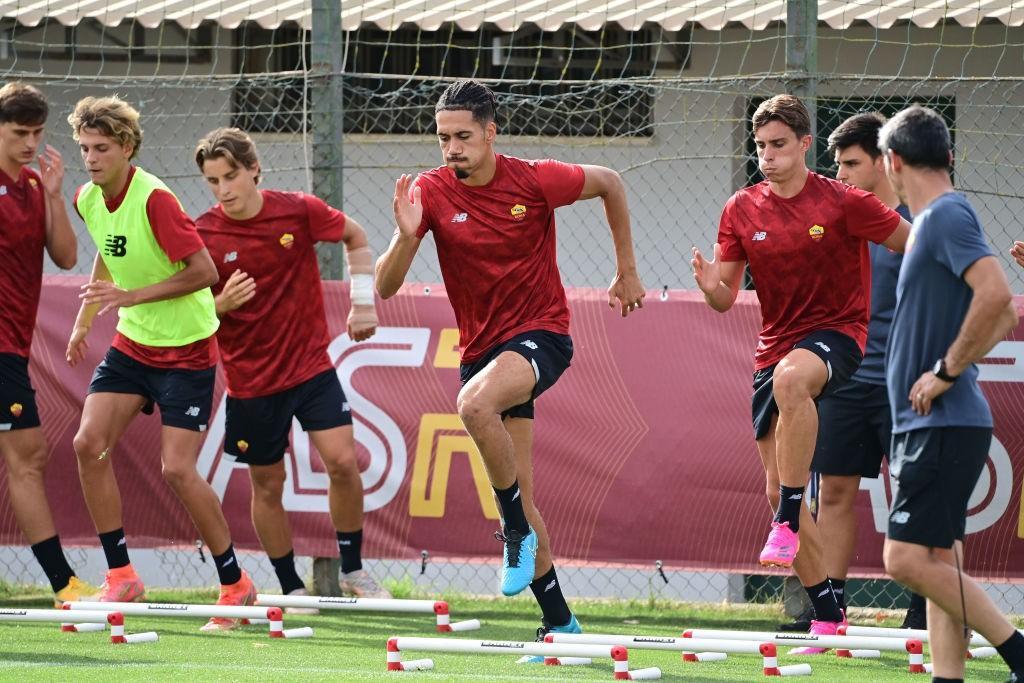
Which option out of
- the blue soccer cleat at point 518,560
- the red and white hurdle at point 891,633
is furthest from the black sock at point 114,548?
the red and white hurdle at point 891,633

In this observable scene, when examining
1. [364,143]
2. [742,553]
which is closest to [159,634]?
[742,553]

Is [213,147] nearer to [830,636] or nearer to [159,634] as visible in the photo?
[159,634]

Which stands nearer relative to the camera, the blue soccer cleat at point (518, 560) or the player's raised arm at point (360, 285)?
the blue soccer cleat at point (518, 560)

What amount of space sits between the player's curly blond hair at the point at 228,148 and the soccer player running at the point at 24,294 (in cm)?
76

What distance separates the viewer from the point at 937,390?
5.00 metres

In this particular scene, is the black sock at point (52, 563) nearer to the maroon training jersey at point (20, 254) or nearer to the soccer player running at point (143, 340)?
the soccer player running at point (143, 340)

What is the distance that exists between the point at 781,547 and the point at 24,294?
394 centimetres

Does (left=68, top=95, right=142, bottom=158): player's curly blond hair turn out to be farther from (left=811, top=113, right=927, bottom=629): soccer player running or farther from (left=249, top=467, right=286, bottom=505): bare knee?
(left=811, top=113, right=927, bottom=629): soccer player running

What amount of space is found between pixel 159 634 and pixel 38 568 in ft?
9.42

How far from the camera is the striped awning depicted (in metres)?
8.88

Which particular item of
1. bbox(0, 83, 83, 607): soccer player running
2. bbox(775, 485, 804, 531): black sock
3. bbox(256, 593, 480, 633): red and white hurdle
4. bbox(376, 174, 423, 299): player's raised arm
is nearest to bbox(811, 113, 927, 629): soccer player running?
bbox(775, 485, 804, 531): black sock

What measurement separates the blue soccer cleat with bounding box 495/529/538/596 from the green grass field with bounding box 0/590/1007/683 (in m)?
0.35

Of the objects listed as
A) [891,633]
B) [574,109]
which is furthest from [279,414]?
[891,633]

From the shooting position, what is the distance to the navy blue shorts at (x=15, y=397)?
26.2 ft
